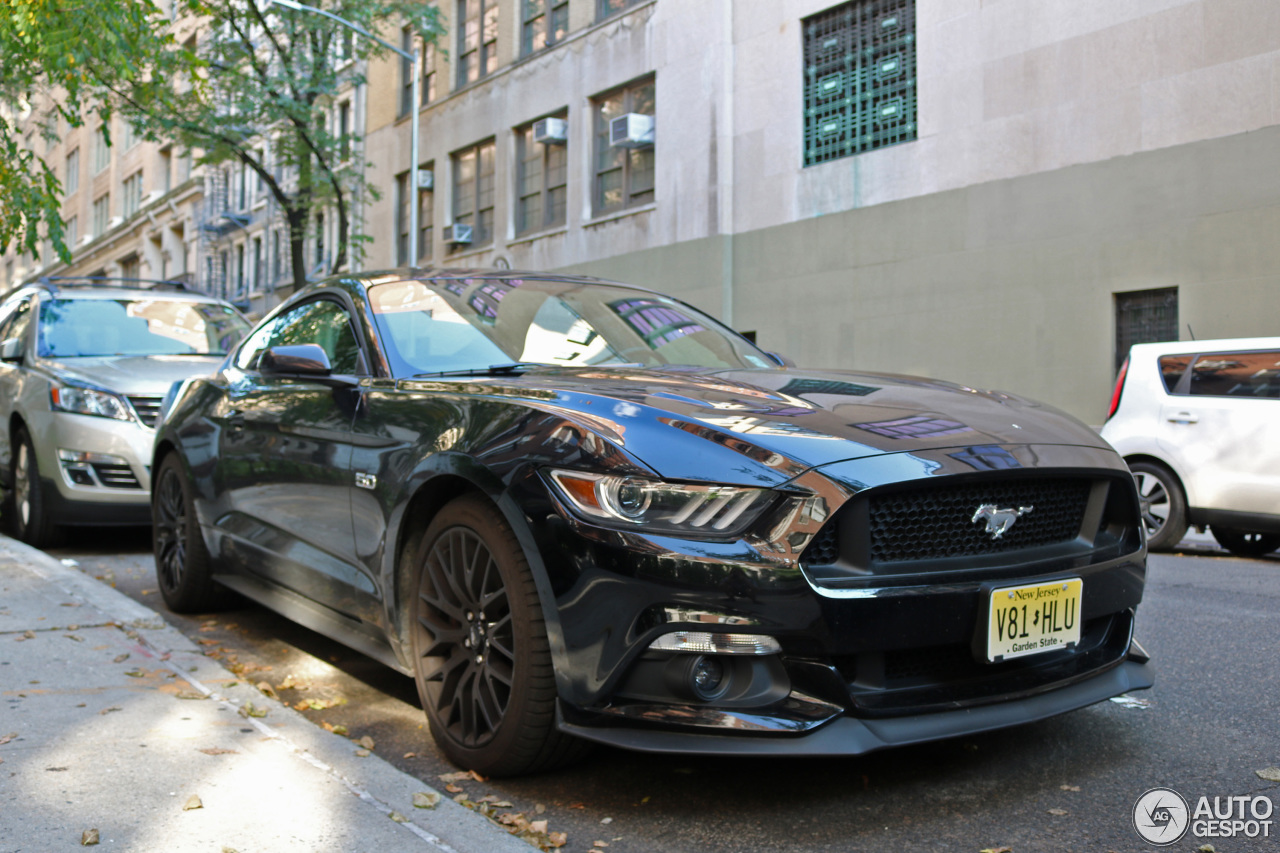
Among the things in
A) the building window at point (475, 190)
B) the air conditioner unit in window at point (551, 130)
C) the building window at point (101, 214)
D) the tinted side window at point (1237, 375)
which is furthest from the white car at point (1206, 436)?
the building window at point (101, 214)

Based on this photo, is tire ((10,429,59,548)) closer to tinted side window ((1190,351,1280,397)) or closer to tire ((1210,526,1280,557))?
tinted side window ((1190,351,1280,397))

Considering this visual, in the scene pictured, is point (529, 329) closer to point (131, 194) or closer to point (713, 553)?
point (713, 553)

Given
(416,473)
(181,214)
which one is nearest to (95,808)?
(416,473)

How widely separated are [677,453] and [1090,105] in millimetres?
13631

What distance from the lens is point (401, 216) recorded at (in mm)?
30719

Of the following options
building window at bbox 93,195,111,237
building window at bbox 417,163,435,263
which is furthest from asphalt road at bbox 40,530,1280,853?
building window at bbox 93,195,111,237

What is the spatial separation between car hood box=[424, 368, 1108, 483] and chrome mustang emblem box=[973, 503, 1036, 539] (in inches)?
6.7

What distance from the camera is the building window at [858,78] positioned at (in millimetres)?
17188

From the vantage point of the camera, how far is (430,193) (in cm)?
2945

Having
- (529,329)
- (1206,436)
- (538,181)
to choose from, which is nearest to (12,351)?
(529,329)

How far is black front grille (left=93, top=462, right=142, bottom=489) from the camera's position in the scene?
764 centimetres

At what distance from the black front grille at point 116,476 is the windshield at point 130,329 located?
126 centimetres

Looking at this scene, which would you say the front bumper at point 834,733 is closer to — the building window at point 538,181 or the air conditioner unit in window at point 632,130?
the air conditioner unit in window at point 632,130

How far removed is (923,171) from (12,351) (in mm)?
12317
